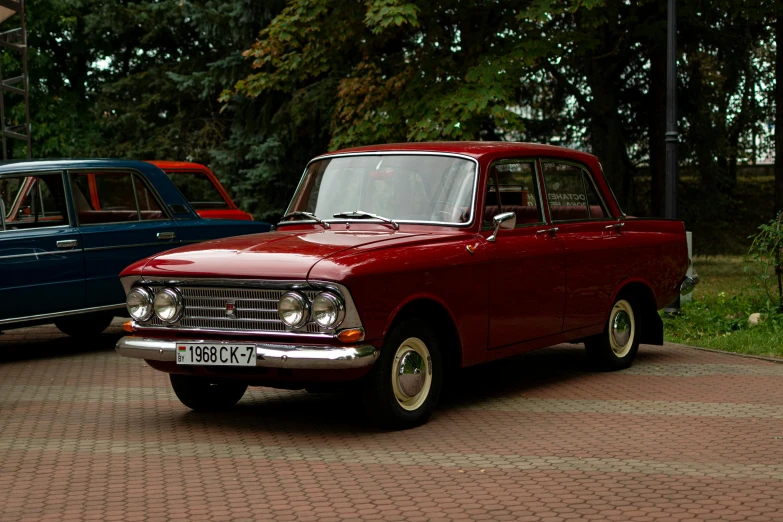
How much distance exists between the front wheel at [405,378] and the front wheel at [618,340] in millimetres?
2561

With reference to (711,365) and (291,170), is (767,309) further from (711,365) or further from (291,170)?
(291,170)

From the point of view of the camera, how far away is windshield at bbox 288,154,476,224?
328 inches

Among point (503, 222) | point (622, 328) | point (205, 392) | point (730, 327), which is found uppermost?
point (503, 222)

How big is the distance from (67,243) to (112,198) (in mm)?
859

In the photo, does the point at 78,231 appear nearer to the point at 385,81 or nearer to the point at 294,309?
the point at 294,309

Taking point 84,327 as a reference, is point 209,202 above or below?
above

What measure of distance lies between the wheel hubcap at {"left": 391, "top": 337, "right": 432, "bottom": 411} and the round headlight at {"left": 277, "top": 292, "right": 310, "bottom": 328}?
0.67 metres

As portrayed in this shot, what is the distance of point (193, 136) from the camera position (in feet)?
96.7

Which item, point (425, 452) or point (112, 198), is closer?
point (425, 452)

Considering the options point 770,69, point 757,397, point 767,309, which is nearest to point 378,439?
point 757,397

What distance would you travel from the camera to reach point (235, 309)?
7.39 meters

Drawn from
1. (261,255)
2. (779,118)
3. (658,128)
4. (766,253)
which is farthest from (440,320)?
(658,128)

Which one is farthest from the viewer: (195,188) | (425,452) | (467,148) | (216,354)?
(195,188)

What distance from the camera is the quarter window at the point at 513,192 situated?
28.1ft
